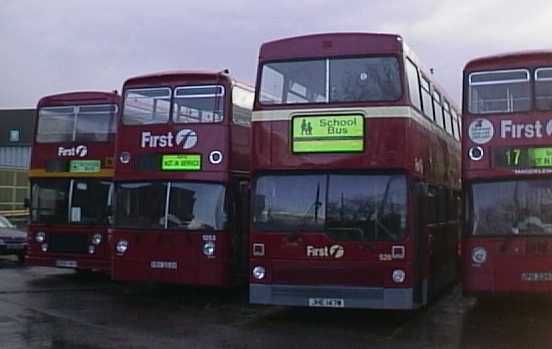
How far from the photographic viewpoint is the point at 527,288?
12.1m

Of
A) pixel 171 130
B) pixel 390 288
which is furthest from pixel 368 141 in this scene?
pixel 171 130

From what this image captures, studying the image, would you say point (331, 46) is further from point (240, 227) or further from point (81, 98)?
point (81, 98)

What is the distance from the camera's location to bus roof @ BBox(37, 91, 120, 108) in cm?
1798

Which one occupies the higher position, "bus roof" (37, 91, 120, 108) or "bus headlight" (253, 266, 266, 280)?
"bus roof" (37, 91, 120, 108)

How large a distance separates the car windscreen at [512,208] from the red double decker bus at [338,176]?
91cm

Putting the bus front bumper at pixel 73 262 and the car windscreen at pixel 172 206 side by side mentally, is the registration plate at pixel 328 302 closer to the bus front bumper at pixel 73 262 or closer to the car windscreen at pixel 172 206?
the car windscreen at pixel 172 206

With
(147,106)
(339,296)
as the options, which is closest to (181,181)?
(147,106)

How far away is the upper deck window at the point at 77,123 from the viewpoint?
58.7 ft

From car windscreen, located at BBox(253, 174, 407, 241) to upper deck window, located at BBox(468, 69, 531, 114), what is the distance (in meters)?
2.10

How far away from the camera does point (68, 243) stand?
705 inches

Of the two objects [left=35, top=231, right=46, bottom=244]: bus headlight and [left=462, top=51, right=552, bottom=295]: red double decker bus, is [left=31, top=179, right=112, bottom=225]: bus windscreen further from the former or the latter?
[left=462, top=51, right=552, bottom=295]: red double decker bus

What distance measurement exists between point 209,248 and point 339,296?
3.20 meters

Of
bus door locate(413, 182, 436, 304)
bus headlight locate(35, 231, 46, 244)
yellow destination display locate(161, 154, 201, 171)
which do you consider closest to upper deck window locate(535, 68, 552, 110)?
bus door locate(413, 182, 436, 304)

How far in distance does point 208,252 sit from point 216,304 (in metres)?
1.47
